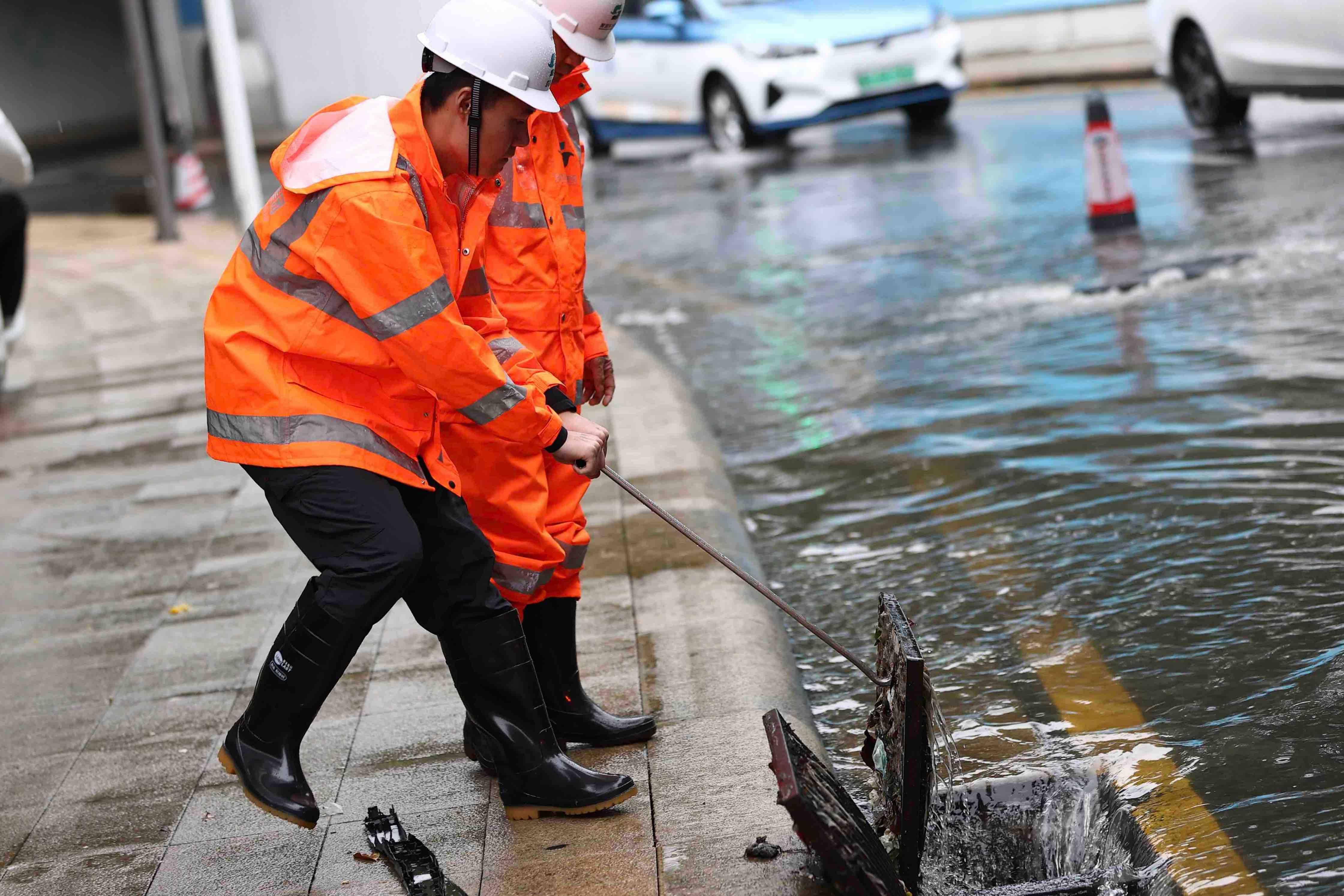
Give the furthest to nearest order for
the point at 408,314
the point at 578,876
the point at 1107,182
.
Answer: the point at 1107,182 < the point at 578,876 < the point at 408,314

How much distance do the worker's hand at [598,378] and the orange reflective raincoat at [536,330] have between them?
20cm

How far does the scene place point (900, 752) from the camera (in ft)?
10.2

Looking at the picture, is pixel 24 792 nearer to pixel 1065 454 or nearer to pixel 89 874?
pixel 89 874

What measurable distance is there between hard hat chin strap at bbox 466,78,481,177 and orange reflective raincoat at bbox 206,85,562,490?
71mm

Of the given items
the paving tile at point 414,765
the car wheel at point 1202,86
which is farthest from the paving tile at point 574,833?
the car wheel at point 1202,86

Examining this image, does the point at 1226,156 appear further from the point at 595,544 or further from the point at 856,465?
the point at 595,544

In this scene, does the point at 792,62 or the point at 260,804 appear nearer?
the point at 260,804

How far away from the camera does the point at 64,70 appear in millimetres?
27562

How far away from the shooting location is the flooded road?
3.64 m

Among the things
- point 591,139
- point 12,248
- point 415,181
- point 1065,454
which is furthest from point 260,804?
point 591,139

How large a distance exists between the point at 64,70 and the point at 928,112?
17582 mm

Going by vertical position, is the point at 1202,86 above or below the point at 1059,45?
above

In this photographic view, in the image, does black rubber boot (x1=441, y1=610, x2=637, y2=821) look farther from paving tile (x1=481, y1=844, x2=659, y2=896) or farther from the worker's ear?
the worker's ear

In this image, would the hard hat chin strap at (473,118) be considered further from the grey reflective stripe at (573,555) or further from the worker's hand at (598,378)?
the grey reflective stripe at (573,555)
